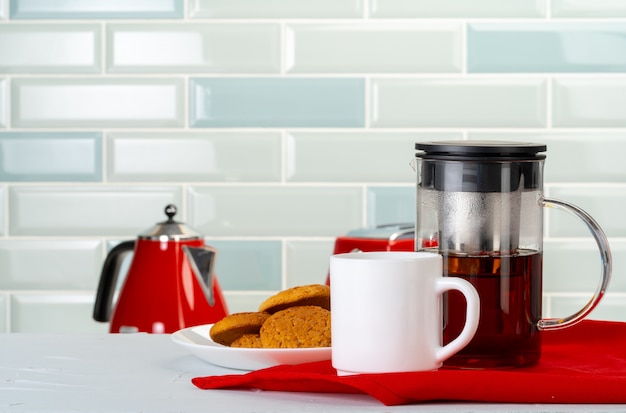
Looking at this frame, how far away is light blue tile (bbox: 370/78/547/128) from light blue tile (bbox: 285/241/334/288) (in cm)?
24

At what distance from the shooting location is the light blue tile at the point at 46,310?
1.72 meters

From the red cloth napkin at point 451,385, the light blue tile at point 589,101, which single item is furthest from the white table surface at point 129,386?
the light blue tile at point 589,101

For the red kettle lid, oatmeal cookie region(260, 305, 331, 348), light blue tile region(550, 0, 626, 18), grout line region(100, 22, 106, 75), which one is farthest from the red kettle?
light blue tile region(550, 0, 626, 18)

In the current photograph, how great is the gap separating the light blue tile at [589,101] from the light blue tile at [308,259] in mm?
453

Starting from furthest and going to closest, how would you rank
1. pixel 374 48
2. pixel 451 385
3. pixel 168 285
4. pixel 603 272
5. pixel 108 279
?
pixel 374 48, pixel 108 279, pixel 168 285, pixel 603 272, pixel 451 385

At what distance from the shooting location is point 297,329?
783 millimetres

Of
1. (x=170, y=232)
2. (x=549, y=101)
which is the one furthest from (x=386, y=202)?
(x=170, y=232)

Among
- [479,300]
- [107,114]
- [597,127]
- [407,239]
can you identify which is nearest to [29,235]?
[107,114]

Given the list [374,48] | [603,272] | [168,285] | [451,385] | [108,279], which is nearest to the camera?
[451,385]

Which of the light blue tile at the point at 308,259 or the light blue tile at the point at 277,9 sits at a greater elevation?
the light blue tile at the point at 277,9

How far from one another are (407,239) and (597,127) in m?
0.55

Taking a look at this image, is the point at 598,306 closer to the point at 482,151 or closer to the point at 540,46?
the point at 540,46

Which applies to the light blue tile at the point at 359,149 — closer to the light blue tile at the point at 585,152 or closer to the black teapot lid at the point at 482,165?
the light blue tile at the point at 585,152

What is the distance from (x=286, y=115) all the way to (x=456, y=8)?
13.5 inches
